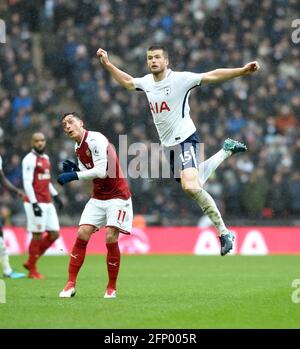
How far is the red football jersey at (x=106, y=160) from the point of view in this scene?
1138 cm

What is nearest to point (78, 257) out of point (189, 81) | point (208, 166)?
point (208, 166)

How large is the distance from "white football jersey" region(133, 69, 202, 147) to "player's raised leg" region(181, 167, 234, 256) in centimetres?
55

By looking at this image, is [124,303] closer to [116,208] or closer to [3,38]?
[116,208]

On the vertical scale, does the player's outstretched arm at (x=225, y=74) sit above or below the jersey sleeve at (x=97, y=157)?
above

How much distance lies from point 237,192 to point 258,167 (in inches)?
33.3

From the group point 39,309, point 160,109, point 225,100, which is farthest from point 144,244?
point 39,309

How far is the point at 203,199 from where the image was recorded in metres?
11.8

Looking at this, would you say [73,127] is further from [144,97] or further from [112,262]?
[144,97]

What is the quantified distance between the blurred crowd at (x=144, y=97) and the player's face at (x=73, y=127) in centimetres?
1128

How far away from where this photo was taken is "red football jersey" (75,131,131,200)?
1138 cm

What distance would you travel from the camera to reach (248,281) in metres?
14.5
